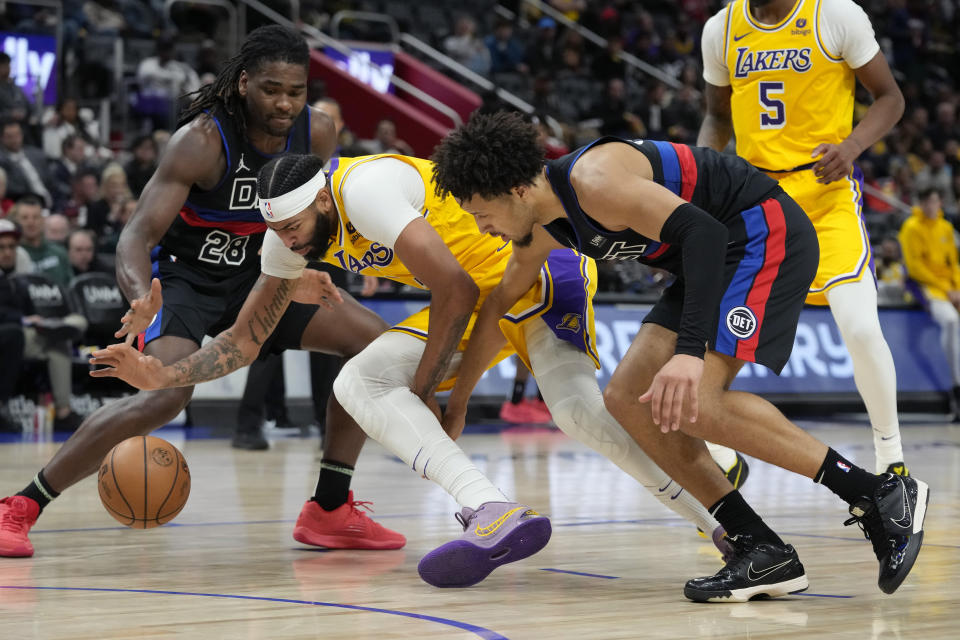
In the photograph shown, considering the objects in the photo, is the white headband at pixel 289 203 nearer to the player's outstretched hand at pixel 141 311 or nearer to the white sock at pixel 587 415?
the player's outstretched hand at pixel 141 311

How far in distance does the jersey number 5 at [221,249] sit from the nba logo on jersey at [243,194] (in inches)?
6.0

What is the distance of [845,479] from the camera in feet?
11.8

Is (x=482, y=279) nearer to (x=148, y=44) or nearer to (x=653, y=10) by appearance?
(x=148, y=44)

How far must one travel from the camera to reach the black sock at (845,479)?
11.8ft

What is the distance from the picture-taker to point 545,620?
3.29 meters

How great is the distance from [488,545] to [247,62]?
7.49 ft

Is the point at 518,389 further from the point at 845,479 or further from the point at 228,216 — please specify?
the point at 845,479

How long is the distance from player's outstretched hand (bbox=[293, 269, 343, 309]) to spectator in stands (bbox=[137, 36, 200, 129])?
32.1 ft

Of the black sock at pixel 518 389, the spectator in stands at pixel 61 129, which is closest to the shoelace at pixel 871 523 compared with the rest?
the black sock at pixel 518 389

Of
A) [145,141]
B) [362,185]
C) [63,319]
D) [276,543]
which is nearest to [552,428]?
[63,319]

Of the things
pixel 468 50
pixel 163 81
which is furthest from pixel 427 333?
pixel 468 50

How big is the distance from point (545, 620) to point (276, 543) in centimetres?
175

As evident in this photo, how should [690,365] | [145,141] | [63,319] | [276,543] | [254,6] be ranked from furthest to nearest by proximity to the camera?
[254,6]
[145,141]
[63,319]
[276,543]
[690,365]

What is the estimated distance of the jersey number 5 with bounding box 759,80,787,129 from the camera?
5207 millimetres
